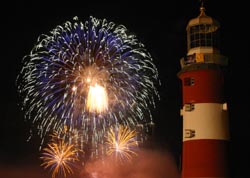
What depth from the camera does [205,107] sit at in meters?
34.9

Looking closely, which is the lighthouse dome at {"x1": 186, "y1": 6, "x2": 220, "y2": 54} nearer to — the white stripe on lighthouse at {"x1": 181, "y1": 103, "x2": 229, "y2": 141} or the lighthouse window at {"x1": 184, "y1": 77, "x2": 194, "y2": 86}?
the lighthouse window at {"x1": 184, "y1": 77, "x2": 194, "y2": 86}

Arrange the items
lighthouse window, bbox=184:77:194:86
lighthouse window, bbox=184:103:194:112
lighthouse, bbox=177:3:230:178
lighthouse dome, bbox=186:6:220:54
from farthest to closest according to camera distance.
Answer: lighthouse dome, bbox=186:6:220:54 → lighthouse window, bbox=184:77:194:86 → lighthouse window, bbox=184:103:194:112 → lighthouse, bbox=177:3:230:178

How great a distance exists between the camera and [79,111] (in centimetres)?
4138

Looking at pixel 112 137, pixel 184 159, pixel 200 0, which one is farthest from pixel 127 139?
pixel 200 0

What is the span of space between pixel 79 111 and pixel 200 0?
11037 mm

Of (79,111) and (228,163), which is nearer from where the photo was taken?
(228,163)

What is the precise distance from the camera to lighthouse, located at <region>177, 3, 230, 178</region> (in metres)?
34.5

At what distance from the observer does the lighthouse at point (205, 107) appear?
3453cm

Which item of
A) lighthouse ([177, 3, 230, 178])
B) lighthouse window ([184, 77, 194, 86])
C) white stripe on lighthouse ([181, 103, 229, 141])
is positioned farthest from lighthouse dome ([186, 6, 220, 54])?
white stripe on lighthouse ([181, 103, 229, 141])

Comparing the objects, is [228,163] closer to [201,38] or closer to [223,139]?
[223,139]

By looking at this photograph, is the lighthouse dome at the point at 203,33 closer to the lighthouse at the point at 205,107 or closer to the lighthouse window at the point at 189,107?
the lighthouse at the point at 205,107

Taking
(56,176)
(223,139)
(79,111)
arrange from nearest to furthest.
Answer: (223,139) < (79,111) < (56,176)

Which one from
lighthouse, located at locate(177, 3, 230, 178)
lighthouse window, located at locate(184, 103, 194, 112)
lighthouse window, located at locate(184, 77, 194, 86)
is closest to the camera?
lighthouse, located at locate(177, 3, 230, 178)

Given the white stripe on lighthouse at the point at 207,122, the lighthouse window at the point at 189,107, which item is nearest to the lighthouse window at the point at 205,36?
the lighthouse window at the point at 189,107
